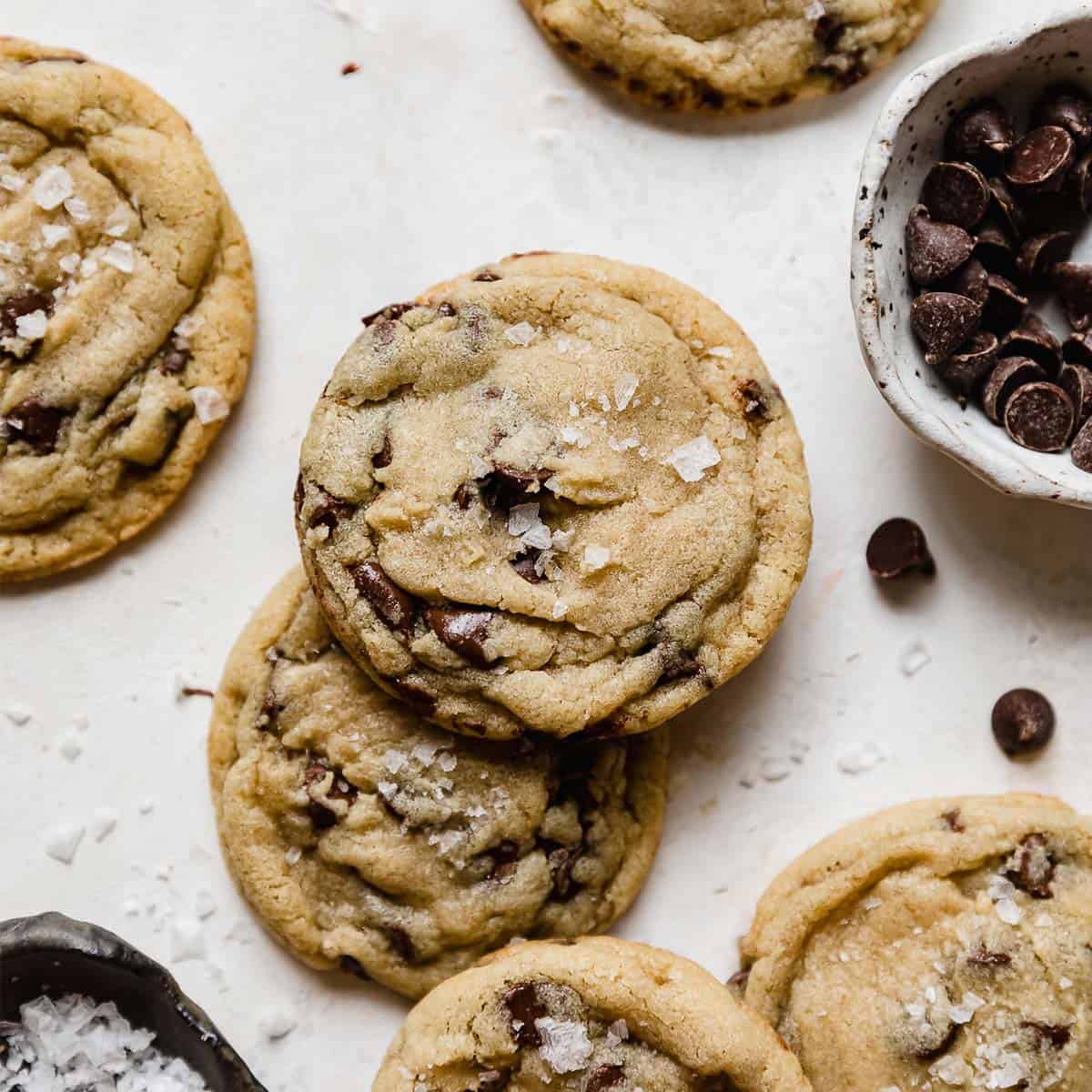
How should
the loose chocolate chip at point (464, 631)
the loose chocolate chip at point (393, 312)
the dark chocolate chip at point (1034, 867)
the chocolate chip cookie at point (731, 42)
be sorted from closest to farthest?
the loose chocolate chip at point (464, 631) < the loose chocolate chip at point (393, 312) < the dark chocolate chip at point (1034, 867) < the chocolate chip cookie at point (731, 42)

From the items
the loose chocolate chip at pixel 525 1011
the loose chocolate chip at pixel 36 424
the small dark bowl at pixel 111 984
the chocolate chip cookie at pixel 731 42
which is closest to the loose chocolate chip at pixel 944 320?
Answer: the chocolate chip cookie at pixel 731 42

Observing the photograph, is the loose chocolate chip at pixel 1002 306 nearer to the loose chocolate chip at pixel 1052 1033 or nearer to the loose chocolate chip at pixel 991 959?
the loose chocolate chip at pixel 991 959

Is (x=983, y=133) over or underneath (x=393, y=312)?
over

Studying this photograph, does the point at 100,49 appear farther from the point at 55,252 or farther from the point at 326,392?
the point at 326,392

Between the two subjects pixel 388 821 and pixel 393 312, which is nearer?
pixel 393 312

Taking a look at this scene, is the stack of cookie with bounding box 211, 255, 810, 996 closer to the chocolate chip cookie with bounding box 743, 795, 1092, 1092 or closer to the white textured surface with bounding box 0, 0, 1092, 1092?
the white textured surface with bounding box 0, 0, 1092, 1092

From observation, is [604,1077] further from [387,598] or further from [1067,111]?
[1067,111]

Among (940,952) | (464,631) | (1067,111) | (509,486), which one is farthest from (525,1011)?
(1067,111)

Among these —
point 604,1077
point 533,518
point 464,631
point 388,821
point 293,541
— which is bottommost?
point 604,1077
